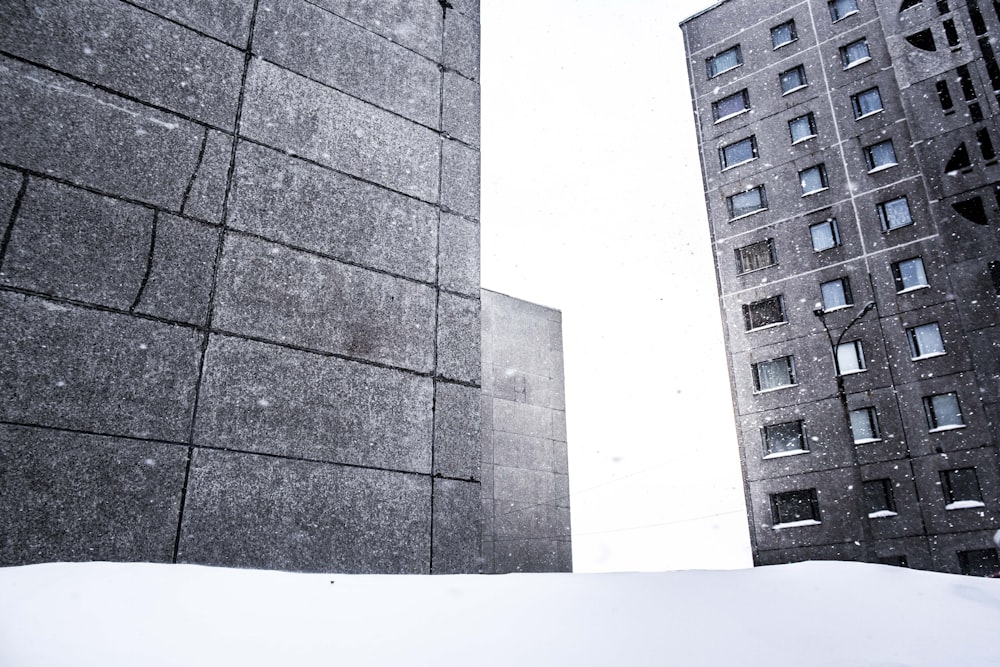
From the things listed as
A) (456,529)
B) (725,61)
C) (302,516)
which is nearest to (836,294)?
(725,61)

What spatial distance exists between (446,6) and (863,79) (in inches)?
1436

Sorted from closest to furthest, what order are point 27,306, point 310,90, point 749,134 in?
point 27,306 → point 310,90 → point 749,134

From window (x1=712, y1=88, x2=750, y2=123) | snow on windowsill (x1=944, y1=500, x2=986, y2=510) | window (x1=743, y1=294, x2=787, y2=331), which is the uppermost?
window (x1=712, y1=88, x2=750, y2=123)

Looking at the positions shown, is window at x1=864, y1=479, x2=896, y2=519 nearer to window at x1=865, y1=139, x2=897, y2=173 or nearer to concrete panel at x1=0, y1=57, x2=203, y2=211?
window at x1=865, y1=139, x2=897, y2=173

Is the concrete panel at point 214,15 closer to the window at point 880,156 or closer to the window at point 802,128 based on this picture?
the window at point 880,156

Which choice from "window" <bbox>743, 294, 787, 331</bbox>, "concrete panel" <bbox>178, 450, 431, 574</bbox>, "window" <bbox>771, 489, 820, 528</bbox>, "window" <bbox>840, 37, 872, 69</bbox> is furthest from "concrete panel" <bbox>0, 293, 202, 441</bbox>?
"window" <bbox>840, 37, 872, 69</bbox>

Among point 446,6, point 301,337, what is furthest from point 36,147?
point 446,6

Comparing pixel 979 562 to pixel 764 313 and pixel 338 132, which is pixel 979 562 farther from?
pixel 338 132

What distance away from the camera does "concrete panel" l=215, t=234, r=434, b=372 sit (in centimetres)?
499

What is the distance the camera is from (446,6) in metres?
7.16

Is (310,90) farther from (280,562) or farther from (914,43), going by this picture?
(914,43)

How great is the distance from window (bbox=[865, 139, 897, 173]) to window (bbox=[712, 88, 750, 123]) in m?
7.34

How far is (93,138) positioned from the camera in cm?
465

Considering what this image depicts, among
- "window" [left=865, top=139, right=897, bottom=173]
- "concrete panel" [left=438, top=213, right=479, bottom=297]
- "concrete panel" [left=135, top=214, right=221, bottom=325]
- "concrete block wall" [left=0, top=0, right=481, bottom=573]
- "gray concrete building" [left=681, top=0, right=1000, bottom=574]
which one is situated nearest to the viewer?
"concrete block wall" [left=0, top=0, right=481, bottom=573]
